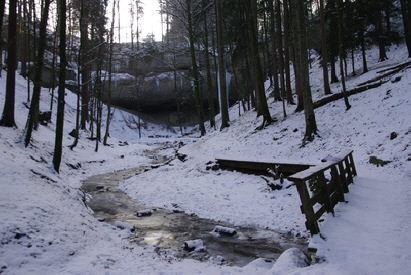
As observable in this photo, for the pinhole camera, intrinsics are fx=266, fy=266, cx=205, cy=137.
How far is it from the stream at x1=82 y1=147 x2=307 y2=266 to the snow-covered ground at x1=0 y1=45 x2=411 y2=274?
1.25ft

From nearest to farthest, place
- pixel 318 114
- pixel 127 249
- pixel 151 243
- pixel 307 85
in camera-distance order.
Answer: pixel 127 249 < pixel 151 243 < pixel 307 85 < pixel 318 114

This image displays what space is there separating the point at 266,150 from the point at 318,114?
4.31 meters

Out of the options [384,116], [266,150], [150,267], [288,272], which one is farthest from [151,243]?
[384,116]

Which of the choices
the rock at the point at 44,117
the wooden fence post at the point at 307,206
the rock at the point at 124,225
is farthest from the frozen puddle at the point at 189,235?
the rock at the point at 44,117

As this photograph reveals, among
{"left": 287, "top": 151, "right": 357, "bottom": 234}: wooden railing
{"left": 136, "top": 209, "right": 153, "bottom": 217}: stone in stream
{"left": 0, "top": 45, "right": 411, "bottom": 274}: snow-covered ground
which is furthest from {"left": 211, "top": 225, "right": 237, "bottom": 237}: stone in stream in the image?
{"left": 136, "top": 209, "right": 153, "bottom": 217}: stone in stream

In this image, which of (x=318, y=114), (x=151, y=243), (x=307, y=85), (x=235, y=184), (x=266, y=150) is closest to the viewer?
(x=151, y=243)

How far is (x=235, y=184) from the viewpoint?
10.4m

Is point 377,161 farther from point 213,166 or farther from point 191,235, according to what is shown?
point 191,235

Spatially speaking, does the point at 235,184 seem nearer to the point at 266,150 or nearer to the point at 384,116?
the point at 266,150

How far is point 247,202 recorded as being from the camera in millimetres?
8641

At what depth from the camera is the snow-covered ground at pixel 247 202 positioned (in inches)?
163

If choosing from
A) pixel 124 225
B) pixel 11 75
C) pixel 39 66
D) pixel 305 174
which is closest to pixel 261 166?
pixel 124 225

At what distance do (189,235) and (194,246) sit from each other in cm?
90

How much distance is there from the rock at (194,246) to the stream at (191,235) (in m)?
0.09
